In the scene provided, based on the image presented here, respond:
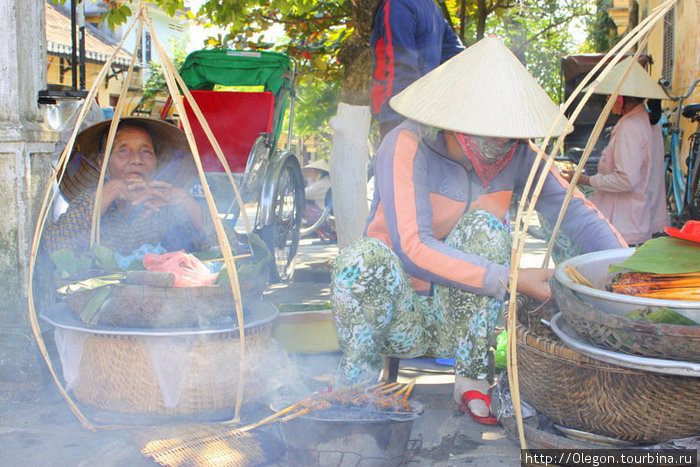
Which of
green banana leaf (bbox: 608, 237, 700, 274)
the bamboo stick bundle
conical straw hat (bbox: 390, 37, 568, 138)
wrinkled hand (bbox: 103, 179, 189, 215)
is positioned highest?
conical straw hat (bbox: 390, 37, 568, 138)

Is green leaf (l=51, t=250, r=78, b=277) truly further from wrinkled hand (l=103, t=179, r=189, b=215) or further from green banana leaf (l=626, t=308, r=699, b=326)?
green banana leaf (l=626, t=308, r=699, b=326)

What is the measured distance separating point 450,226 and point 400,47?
1403 mm

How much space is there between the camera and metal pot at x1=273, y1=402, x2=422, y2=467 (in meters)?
1.85

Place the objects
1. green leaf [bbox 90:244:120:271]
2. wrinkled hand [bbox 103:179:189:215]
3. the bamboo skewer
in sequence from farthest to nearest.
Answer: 1. wrinkled hand [bbox 103:179:189:215]
2. green leaf [bbox 90:244:120:271]
3. the bamboo skewer

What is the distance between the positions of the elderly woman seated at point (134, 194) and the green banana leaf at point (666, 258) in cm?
201

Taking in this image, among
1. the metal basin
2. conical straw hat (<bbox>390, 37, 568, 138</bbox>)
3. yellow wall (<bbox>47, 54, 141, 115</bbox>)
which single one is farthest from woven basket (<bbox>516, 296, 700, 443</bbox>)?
yellow wall (<bbox>47, 54, 141, 115</bbox>)

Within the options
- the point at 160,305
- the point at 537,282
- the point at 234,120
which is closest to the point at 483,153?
the point at 537,282

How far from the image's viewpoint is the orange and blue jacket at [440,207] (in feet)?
7.23

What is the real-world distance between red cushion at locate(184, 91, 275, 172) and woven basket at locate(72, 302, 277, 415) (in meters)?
2.68

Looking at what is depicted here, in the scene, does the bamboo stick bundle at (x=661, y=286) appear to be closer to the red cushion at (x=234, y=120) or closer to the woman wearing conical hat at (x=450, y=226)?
the woman wearing conical hat at (x=450, y=226)

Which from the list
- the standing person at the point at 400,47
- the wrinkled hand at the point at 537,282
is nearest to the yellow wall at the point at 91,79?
the standing person at the point at 400,47

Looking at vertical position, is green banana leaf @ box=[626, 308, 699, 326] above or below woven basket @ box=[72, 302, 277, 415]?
above

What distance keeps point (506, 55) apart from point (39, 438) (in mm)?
2065

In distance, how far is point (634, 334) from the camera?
157 cm
